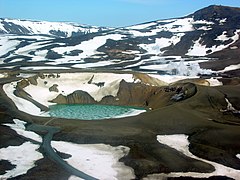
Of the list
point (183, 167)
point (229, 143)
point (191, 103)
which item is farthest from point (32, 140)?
point (191, 103)

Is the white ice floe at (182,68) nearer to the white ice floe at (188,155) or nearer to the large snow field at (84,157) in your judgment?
the white ice floe at (188,155)

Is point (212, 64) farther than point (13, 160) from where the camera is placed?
Yes

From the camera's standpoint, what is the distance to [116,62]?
178375 millimetres

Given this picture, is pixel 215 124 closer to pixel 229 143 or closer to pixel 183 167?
pixel 229 143

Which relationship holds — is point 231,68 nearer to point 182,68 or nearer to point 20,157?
point 182,68

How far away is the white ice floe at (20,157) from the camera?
1896 inches

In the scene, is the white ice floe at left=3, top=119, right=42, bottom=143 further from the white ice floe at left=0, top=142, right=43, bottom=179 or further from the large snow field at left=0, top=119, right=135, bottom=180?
the white ice floe at left=0, top=142, right=43, bottom=179

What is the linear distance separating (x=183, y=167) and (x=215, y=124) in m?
22.4

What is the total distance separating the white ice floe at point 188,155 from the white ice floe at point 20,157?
49.4 feet

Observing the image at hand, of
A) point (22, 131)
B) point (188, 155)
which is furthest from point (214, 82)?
point (22, 131)

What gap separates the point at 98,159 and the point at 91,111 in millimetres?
45154

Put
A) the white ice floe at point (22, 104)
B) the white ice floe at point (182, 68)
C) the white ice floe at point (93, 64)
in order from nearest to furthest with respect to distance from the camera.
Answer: the white ice floe at point (22, 104), the white ice floe at point (182, 68), the white ice floe at point (93, 64)

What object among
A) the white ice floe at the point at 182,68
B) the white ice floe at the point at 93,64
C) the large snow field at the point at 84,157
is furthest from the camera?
the white ice floe at the point at 93,64

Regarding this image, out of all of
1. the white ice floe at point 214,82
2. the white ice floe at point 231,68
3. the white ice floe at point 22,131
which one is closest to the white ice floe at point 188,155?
the white ice floe at point 22,131
